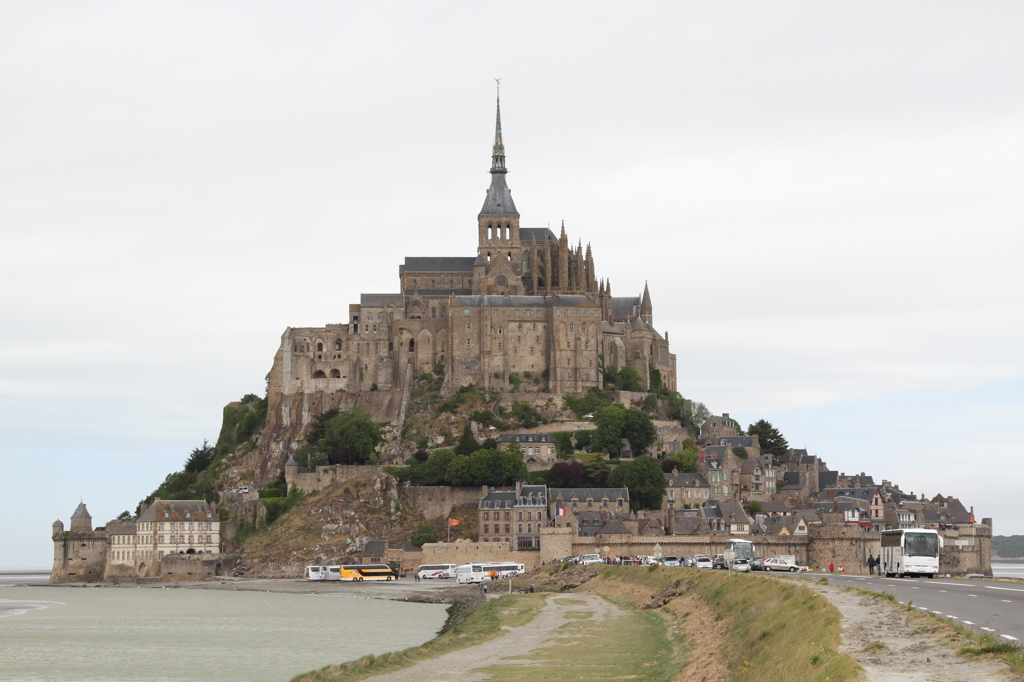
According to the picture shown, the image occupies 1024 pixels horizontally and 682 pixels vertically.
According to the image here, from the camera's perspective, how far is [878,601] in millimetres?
33188

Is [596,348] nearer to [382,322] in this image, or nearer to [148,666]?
[382,322]

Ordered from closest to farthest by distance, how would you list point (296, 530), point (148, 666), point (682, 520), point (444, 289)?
1. point (148, 666)
2. point (682, 520)
3. point (296, 530)
4. point (444, 289)

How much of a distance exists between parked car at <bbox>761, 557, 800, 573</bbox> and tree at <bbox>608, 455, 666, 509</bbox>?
98.2 feet

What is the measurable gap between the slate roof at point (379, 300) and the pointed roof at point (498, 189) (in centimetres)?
1429

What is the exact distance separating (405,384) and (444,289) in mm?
13186

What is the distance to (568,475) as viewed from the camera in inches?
4193

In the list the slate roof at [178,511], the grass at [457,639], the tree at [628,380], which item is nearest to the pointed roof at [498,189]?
the tree at [628,380]

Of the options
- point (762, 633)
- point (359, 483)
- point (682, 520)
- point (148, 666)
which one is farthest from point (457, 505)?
point (762, 633)

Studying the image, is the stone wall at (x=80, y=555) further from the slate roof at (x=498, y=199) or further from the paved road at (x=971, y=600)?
the paved road at (x=971, y=600)

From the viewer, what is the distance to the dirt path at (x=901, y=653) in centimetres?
2072

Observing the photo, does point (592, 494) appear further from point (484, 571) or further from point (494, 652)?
point (494, 652)

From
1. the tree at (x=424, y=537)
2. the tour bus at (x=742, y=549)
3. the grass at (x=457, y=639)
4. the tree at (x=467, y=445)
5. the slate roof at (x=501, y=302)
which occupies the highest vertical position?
the slate roof at (x=501, y=302)

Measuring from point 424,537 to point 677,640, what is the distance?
197 ft

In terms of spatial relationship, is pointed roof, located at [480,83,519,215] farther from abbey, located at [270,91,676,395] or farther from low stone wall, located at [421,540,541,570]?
low stone wall, located at [421,540,541,570]
